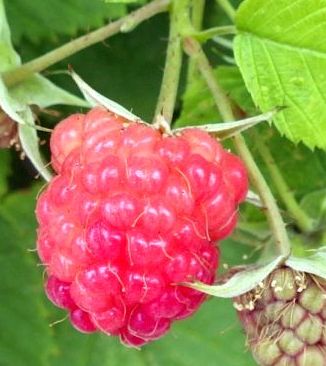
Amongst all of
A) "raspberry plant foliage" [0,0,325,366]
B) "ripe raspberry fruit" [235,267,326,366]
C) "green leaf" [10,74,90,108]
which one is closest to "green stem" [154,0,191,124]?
"raspberry plant foliage" [0,0,325,366]

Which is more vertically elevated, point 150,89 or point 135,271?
point 135,271

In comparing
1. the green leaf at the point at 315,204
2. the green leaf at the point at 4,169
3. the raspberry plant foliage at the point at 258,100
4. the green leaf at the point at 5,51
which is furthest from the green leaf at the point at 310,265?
the green leaf at the point at 4,169

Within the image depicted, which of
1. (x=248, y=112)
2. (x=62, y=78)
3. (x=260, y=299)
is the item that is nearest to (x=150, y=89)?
(x=62, y=78)

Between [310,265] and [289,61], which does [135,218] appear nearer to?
[310,265]

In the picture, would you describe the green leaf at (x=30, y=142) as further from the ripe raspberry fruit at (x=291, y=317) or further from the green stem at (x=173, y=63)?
the ripe raspberry fruit at (x=291, y=317)

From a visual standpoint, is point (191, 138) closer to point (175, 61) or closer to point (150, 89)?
point (175, 61)

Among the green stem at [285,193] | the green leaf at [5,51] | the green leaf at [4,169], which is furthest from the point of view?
the green leaf at [4,169]
